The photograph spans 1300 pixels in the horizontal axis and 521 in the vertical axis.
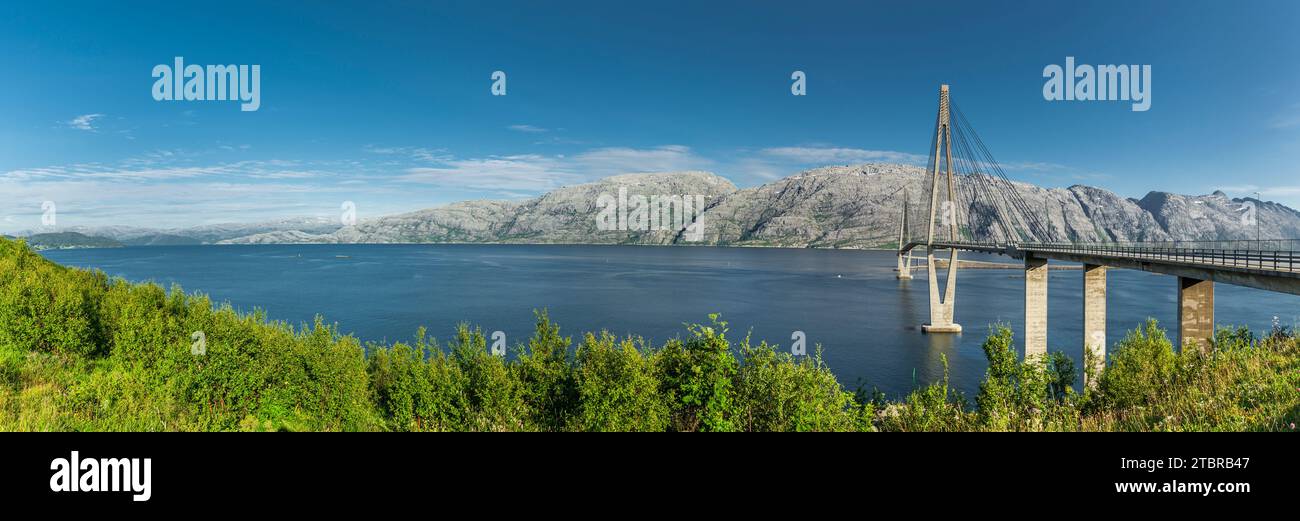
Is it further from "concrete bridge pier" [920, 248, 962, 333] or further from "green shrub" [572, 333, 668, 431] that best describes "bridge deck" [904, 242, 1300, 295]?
"green shrub" [572, 333, 668, 431]

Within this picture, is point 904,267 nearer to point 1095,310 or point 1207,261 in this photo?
point 1095,310

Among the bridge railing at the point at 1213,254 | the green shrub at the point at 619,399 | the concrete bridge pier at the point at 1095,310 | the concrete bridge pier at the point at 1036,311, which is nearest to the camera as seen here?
the green shrub at the point at 619,399

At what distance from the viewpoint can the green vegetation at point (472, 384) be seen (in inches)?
894

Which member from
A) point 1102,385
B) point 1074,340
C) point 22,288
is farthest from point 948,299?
point 22,288

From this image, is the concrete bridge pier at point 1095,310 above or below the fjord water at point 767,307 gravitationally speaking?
above

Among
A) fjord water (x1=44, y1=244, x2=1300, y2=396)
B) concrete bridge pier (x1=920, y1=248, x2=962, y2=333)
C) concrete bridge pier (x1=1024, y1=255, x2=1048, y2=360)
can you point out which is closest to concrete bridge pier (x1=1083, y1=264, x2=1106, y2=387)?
concrete bridge pier (x1=1024, y1=255, x2=1048, y2=360)

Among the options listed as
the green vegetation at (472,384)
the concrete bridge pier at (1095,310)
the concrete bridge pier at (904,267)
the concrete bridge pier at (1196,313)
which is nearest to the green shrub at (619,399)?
the green vegetation at (472,384)

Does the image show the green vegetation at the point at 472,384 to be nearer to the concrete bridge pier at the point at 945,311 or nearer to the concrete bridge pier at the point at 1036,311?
the concrete bridge pier at the point at 1036,311

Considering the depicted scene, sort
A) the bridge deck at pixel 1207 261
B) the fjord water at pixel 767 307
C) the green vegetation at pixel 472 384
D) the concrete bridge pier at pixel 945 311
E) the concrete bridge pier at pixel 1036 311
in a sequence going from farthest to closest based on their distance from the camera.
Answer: the concrete bridge pier at pixel 945 311 → the fjord water at pixel 767 307 → the concrete bridge pier at pixel 1036 311 → the bridge deck at pixel 1207 261 → the green vegetation at pixel 472 384

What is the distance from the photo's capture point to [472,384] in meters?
28.7

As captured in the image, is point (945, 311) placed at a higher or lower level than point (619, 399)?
lower

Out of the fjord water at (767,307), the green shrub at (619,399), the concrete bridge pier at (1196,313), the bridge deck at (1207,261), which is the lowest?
the fjord water at (767,307)

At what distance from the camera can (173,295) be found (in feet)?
121

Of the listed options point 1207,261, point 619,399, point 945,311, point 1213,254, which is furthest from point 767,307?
point 619,399
